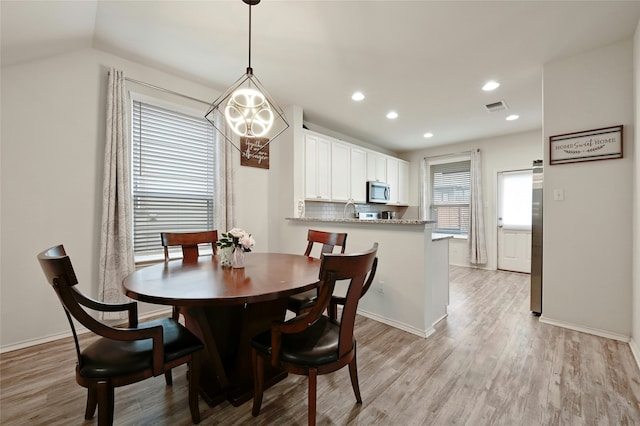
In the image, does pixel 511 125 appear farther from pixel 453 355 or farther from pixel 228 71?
pixel 228 71

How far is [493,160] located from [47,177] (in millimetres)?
6578

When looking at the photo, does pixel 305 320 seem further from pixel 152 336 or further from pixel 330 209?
pixel 330 209

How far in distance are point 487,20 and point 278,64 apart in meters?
1.91

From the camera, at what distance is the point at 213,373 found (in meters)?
1.66

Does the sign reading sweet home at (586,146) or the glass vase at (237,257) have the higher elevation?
the sign reading sweet home at (586,146)

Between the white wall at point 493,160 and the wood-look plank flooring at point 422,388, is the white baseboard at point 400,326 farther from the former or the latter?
the white wall at point 493,160

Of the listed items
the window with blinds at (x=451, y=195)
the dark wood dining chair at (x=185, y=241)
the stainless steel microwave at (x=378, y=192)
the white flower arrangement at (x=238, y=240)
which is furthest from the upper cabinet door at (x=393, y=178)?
the white flower arrangement at (x=238, y=240)

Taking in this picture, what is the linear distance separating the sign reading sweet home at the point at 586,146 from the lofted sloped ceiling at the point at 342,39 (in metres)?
0.80

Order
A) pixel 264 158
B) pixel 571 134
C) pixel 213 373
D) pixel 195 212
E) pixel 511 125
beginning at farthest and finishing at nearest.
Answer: pixel 511 125
pixel 264 158
pixel 195 212
pixel 571 134
pixel 213 373

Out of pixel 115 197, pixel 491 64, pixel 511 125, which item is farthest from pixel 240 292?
pixel 511 125

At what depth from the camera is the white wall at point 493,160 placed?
504 cm

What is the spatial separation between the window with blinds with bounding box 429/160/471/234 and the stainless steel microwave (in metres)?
1.34

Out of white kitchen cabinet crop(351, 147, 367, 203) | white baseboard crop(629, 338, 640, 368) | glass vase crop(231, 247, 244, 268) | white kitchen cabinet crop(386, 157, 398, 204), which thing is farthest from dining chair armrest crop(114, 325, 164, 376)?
white kitchen cabinet crop(386, 157, 398, 204)

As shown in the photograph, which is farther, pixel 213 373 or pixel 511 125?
pixel 511 125
